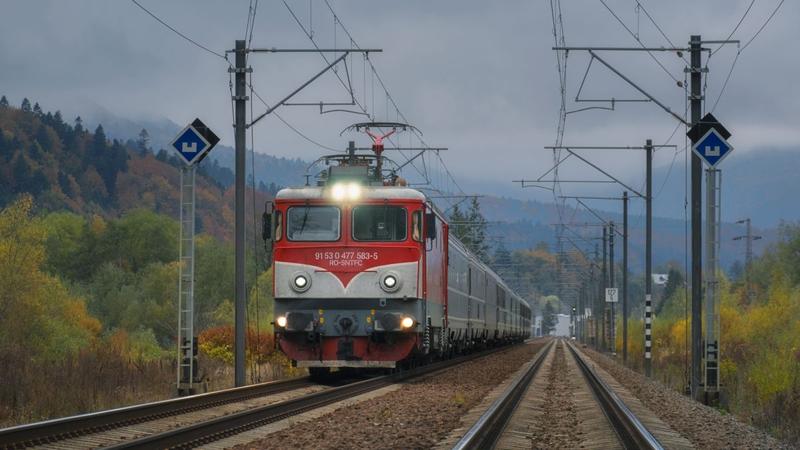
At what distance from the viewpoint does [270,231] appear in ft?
77.7

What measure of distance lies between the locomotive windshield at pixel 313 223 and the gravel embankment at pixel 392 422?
3.26 meters

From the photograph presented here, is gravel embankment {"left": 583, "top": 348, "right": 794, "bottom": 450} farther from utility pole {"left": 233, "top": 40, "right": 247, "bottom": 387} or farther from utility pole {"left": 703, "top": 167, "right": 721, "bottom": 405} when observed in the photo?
utility pole {"left": 233, "top": 40, "right": 247, "bottom": 387}

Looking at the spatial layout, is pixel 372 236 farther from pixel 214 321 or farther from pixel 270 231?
pixel 214 321

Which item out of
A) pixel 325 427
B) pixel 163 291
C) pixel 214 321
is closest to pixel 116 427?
pixel 325 427

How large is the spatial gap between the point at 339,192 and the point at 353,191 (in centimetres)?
27

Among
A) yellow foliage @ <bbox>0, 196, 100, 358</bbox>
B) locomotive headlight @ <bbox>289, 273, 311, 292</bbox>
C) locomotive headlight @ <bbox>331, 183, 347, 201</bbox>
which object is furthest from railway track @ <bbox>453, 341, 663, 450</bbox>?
yellow foliage @ <bbox>0, 196, 100, 358</bbox>

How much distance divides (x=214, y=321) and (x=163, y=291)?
19940 mm

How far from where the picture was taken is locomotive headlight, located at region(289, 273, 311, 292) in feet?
76.7

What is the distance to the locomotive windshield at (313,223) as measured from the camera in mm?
23875

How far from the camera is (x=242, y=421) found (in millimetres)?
15031

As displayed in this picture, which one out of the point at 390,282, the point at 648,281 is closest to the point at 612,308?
the point at 648,281

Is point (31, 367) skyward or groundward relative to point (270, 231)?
groundward

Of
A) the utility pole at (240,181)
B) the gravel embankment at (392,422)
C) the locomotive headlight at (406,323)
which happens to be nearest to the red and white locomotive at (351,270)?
the locomotive headlight at (406,323)

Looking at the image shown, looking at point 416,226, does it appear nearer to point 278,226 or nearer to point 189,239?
point 278,226
